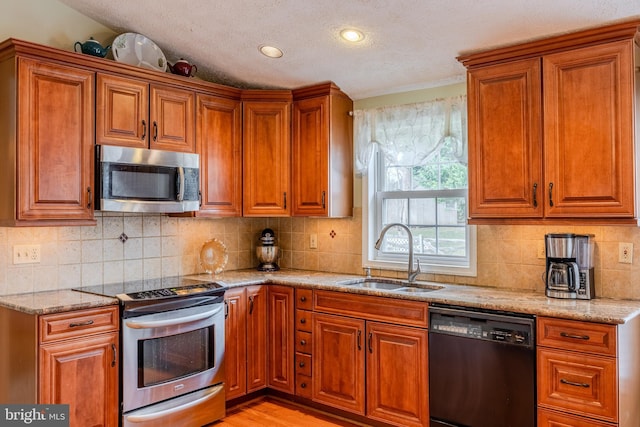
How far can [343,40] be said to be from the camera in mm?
3137

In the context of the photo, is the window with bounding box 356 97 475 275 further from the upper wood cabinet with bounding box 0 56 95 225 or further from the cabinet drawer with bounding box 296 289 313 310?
the upper wood cabinet with bounding box 0 56 95 225

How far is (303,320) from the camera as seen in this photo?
11.4ft

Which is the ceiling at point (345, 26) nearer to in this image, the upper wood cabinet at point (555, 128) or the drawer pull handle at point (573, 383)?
the upper wood cabinet at point (555, 128)

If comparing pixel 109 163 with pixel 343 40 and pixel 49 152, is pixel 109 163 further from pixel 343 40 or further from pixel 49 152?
pixel 343 40

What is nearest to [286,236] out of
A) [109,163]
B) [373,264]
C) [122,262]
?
[373,264]

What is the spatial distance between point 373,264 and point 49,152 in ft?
7.47

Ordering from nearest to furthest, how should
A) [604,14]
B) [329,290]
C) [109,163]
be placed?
[604,14] < [109,163] < [329,290]

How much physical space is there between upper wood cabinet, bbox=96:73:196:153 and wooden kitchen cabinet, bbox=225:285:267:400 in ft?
3.63

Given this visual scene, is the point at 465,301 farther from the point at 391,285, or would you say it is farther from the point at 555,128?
the point at 555,128

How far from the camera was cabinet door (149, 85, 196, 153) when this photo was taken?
3.31 m

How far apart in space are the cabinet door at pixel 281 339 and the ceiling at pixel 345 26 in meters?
1.60

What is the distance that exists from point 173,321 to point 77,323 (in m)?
0.55

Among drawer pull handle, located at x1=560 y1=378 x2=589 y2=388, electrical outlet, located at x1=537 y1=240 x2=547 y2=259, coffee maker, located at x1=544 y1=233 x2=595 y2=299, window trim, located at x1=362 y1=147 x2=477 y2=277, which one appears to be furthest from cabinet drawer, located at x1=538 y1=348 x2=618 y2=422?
window trim, located at x1=362 y1=147 x2=477 y2=277

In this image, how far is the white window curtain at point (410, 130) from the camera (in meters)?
3.33
